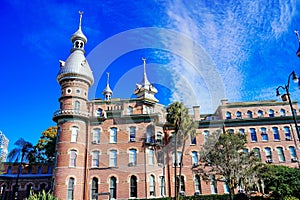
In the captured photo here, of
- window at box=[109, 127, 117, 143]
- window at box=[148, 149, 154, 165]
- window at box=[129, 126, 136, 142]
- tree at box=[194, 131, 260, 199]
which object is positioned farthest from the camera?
window at box=[129, 126, 136, 142]

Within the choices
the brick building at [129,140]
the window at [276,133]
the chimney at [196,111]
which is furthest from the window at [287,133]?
the chimney at [196,111]

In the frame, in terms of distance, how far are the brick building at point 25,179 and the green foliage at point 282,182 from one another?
96.4ft

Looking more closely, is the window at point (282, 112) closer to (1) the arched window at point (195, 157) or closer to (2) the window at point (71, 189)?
(1) the arched window at point (195, 157)

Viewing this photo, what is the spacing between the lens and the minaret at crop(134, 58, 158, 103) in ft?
118

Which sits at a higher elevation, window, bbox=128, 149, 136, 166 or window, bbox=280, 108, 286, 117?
window, bbox=280, 108, 286, 117

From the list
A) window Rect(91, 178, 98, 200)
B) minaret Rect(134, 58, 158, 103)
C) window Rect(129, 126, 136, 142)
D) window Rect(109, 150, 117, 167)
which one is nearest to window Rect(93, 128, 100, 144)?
window Rect(109, 150, 117, 167)

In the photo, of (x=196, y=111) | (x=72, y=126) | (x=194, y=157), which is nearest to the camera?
(x=72, y=126)

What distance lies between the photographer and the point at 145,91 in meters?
36.2

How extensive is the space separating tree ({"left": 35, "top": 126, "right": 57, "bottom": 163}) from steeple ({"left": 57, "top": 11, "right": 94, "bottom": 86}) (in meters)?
14.6

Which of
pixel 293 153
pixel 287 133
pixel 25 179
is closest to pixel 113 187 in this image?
pixel 25 179

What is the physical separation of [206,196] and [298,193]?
32.7ft

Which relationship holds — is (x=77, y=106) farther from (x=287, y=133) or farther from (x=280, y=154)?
(x=287, y=133)

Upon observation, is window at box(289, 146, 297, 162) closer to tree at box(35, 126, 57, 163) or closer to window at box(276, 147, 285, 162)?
window at box(276, 147, 285, 162)

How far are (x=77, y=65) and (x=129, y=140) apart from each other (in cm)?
1201
